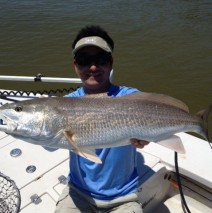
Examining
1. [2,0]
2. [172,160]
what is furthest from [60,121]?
[2,0]

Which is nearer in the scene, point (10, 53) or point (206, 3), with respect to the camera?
point (10, 53)

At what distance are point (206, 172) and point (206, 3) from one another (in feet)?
40.2

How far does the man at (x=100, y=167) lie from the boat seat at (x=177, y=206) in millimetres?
896

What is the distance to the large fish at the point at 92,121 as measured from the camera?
8.14 ft

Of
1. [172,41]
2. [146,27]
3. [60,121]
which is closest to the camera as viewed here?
[60,121]

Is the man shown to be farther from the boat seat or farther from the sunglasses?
the boat seat

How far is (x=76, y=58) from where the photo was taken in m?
2.95

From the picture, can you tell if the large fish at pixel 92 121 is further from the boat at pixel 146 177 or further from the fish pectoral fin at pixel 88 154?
the boat at pixel 146 177

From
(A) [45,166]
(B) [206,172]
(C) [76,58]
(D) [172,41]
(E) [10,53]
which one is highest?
(C) [76,58]

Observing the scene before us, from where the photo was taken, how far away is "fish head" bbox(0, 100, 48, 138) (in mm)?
2475

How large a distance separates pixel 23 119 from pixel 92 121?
1.71 feet

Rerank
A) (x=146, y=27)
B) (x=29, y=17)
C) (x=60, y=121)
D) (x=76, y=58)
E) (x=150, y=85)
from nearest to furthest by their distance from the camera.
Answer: (x=60, y=121)
(x=76, y=58)
(x=150, y=85)
(x=146, y=27)
(x=29, y=17)

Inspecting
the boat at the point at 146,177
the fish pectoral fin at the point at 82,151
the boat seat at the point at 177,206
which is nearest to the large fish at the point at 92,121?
the fish pectoral fin at the point at 82,151

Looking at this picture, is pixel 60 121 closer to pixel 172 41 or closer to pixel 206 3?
pixel 172 41
